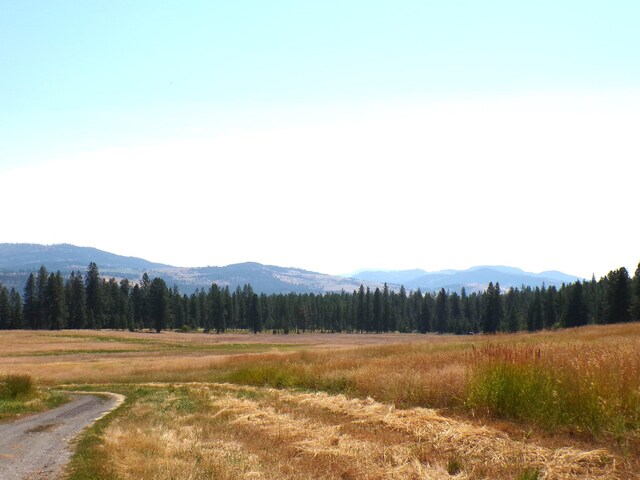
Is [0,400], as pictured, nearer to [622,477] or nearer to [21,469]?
[21,469]

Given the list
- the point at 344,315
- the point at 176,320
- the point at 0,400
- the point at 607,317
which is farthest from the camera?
the point at 344,315

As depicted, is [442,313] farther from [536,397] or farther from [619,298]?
[536,397]

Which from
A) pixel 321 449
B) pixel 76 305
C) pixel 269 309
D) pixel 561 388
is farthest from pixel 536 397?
pixel 269 309

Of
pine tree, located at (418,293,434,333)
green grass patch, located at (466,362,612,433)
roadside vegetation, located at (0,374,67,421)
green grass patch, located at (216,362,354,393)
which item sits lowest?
pine tree, located at (418,293,434,333)

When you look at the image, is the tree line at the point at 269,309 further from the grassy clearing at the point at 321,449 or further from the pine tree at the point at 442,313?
the grassy clearing at the point at 321,449

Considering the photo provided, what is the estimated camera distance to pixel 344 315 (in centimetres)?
19825

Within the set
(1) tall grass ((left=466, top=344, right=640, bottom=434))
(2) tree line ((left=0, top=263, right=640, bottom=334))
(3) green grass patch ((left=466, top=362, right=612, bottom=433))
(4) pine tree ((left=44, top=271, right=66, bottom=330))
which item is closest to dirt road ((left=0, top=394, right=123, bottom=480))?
(3) green grass patch ((left=466, top=362, right=612, bottom=433))

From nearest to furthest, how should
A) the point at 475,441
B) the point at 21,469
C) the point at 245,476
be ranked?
the point at 245,476 → the point at 475,441 → the point at 21,469

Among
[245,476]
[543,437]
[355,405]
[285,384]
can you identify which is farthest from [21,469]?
[285,384]

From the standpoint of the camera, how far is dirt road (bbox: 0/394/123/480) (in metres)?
11.5

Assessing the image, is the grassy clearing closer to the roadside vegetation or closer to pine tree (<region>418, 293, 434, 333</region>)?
the roadside vegetation

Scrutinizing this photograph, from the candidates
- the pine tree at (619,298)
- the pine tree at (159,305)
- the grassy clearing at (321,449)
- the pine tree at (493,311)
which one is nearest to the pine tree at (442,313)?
the pine tree at (493,311)

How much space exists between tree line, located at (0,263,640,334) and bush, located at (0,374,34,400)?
88481 millimetres

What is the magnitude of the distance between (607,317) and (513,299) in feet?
262
